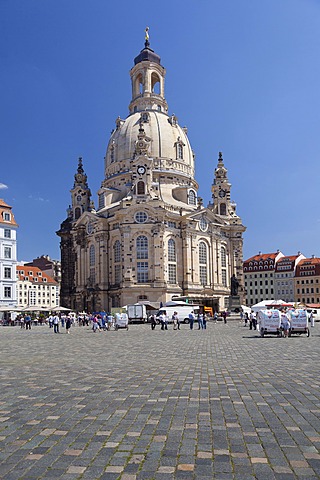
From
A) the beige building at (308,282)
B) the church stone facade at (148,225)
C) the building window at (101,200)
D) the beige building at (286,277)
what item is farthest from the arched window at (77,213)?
the beige building at (308,282)

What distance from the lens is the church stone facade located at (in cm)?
7806

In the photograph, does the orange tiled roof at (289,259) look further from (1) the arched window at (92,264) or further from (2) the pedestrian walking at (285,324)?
(2) the pedestrian walking at (285,324)

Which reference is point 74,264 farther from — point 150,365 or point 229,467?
point 229,467

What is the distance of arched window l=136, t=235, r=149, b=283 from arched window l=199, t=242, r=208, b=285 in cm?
1170

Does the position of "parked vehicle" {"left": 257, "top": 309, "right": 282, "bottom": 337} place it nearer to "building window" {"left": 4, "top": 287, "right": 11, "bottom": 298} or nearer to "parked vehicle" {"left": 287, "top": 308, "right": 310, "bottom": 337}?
"parked vehicle" {"left": 287, "top": 308, "right": 310, "bottom": 337}

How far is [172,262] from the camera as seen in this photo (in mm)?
80625

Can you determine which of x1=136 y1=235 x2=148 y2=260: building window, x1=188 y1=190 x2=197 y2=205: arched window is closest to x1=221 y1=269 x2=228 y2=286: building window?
x1=188 y1=190 x2=197 y2=205: arched window

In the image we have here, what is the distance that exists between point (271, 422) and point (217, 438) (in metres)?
1.28

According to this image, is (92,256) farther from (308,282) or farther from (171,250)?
(308,282)

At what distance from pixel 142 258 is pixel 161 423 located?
7034cm

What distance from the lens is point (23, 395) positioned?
10.6m

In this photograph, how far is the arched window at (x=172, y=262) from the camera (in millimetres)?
80062

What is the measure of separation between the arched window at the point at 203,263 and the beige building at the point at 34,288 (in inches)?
1828

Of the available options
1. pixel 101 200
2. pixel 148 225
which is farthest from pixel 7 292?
pixel 101 200
